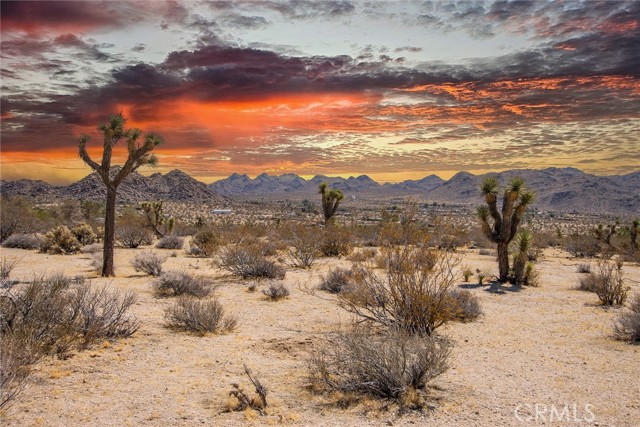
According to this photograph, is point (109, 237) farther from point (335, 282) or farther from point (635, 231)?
point (635, 231)

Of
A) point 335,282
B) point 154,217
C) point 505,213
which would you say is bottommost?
point 335,282

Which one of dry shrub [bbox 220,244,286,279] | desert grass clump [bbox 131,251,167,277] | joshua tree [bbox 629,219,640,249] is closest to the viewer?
desert grass clump [bbox 131,251,167,277]

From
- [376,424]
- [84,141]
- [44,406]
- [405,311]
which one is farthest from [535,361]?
[84,141]

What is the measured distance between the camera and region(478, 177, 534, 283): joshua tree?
1875 cm

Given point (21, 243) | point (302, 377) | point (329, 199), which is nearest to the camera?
point (302, 377)

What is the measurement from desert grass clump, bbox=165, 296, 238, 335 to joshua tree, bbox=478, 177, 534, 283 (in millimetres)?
12866

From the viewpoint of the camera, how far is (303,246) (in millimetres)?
22016

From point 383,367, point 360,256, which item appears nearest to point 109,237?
point 360,256

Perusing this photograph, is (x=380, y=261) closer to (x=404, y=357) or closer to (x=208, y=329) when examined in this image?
(x=404, y=357)

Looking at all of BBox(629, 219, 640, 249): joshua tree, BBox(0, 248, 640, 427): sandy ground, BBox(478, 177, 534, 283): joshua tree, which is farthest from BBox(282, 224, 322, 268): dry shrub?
BBox(629, 219, 640, 249): joshua tree

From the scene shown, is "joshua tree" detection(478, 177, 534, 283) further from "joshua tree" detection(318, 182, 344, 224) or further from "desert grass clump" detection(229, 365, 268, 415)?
"joshua tree" detection(318, 182, 344, 224)

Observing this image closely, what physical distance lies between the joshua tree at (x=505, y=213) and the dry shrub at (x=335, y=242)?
8.79 meters

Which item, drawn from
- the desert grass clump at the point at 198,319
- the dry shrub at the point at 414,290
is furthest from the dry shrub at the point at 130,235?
the dry shrub at the point at 414,290

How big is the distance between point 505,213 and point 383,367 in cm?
1445
